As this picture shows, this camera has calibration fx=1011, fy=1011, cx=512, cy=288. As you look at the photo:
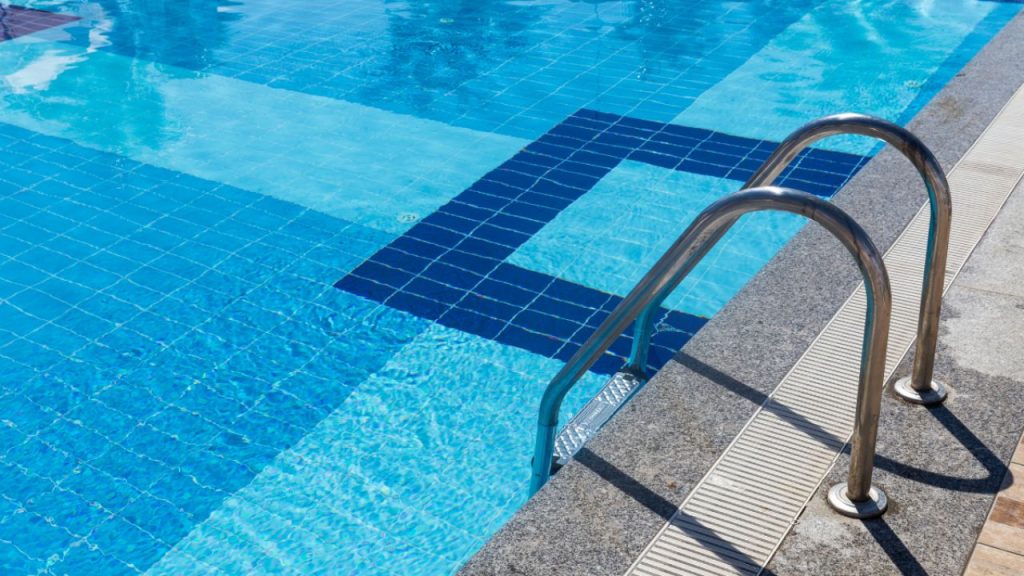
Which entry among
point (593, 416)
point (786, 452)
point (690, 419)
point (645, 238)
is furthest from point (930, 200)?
point (645, 238)

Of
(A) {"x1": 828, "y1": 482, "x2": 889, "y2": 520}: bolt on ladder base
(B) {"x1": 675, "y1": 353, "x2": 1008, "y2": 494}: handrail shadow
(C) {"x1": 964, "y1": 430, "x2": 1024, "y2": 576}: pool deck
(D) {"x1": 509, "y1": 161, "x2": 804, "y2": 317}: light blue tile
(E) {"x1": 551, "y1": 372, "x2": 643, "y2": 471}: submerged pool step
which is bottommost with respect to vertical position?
(D) {"x1": 509, "y1": 161, "x2": 804, "y2": 317}: light blue tile

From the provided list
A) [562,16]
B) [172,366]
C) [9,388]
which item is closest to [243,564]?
[172,366]

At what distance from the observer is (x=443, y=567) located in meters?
3.97

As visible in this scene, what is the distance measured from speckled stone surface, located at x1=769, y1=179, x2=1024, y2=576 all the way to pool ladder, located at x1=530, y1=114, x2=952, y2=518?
71 millimetres

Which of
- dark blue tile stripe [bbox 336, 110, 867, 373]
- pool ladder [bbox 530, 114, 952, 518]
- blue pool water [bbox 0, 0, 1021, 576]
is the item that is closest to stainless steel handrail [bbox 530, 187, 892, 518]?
pool ladder [bbox 530, 114, 952, 518]

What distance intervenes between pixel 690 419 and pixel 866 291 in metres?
0.85

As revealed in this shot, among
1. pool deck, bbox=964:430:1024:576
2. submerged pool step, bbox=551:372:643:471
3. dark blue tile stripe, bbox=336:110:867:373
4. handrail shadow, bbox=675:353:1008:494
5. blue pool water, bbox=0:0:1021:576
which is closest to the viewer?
pool deck, bbox=964:430:1024:576

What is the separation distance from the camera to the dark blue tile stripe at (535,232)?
526 cm

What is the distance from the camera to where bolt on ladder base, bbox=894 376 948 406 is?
312 centimetres

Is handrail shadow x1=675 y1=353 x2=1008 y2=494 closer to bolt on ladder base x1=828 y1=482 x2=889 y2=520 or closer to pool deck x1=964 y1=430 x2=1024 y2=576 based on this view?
pool deck x1=964 y1=430 x2=1024 y2=576

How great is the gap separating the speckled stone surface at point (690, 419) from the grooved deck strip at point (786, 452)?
0.05m

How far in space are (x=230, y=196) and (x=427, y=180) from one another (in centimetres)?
131

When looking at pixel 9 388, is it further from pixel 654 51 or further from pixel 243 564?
pixel 654 51

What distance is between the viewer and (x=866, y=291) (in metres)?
2.44
